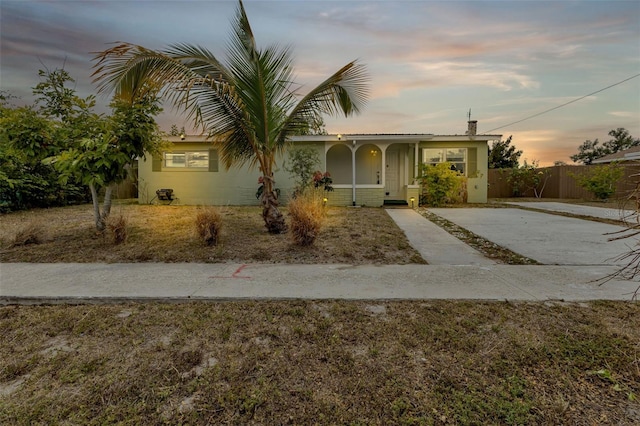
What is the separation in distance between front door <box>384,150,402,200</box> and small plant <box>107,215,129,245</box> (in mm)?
11913

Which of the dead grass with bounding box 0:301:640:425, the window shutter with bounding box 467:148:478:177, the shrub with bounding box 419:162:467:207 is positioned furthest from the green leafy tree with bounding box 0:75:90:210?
the window shutter with bounding box 467:148:478:177

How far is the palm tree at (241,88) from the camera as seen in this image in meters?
5.29

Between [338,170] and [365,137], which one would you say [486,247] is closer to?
[365,137]

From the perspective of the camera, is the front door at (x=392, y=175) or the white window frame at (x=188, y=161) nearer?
the white window frame at (x=188, y=161)

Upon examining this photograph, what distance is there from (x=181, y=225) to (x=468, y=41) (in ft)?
34.3

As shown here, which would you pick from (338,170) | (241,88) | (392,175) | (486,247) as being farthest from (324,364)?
(392,175)

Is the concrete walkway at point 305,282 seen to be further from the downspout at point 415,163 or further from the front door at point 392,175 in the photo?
the front door at point 392,175

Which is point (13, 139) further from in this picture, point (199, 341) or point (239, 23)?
point (199, 341)

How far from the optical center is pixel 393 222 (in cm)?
916

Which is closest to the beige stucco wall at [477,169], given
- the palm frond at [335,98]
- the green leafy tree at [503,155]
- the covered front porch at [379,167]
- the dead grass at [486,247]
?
the covered front porch at [379,167]

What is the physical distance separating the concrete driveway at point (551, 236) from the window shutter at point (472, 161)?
4890mm

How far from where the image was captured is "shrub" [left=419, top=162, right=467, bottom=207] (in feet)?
44.1

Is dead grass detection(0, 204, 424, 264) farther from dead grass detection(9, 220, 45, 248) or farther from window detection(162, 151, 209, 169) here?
window detection(162, 151, 209, 169)

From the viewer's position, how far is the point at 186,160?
14.9m
